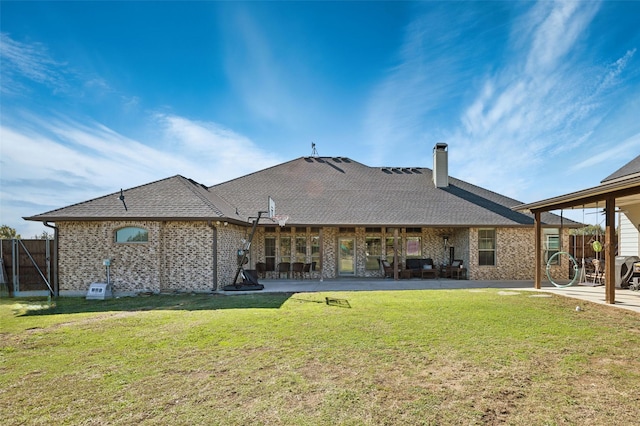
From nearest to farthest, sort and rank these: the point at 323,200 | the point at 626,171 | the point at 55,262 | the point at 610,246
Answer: the point at 610,246 → the point at 55,262 → the point at 626,171 → the point at 323,200

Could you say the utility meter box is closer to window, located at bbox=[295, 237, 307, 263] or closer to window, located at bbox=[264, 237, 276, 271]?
window, located at bbox=[264, 237, 276, 271]

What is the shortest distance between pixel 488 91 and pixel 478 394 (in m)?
11.7

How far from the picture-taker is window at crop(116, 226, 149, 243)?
11.3m

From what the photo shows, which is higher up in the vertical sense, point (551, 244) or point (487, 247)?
point (551, 244)

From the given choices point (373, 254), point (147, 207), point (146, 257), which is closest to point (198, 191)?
point (147, 207)

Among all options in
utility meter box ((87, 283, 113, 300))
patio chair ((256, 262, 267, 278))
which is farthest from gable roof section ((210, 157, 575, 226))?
utility meter box ((87, 283, 113, 300))

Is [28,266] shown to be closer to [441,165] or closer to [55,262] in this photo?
[55,262]

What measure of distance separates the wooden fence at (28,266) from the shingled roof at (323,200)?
1163 millimetres

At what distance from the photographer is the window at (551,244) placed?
1448 cm

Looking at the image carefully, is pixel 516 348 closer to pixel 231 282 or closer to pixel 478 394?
pixel 478 394

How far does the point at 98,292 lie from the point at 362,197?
443 inches

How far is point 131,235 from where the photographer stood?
37.3 ft

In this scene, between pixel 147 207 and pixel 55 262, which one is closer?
pixel 55 262

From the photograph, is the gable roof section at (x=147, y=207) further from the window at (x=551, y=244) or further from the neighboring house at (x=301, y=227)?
the window at (x=551, y=244)
